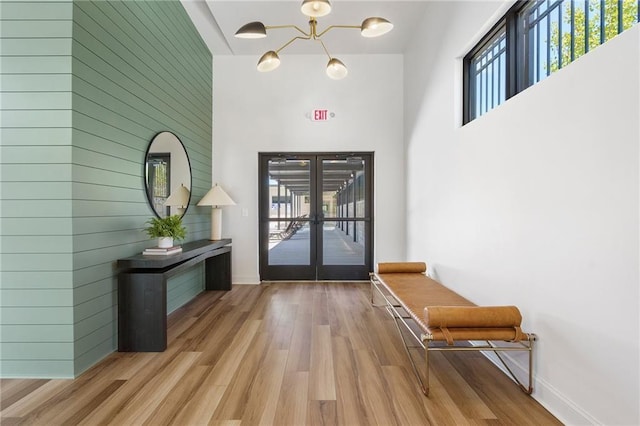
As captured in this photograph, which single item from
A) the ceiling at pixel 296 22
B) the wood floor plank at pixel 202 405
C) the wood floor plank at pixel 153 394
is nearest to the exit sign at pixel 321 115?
the ceiling at pixel 296 22

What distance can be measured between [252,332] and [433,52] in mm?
3597

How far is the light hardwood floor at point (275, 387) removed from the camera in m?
1.60

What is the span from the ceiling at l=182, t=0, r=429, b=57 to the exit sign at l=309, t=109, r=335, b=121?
0.89m

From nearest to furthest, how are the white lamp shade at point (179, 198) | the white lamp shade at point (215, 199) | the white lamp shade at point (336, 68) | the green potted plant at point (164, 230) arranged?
the green potted plant at point (164, 230), the white lamp shade at point (336, 68), the white lamp shade at point (179, 198), the white lamp shade at point (215, 199)

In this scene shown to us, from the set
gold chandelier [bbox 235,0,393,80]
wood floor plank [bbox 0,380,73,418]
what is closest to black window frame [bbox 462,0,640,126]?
gold chandelier [bbox 235,0,393,80]

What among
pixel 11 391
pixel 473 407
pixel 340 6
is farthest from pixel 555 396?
pixel 340 6

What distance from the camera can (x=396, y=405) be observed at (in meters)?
1.69

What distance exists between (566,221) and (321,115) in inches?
143

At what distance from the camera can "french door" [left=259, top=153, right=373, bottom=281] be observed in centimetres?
468

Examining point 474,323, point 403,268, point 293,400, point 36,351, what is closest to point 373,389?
point 293,400

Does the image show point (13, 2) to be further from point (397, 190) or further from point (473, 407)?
point (397, 190)

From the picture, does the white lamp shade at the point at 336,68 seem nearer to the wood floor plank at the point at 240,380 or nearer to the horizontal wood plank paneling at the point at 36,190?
the horizontal wood plank paneling at the point at 36,190

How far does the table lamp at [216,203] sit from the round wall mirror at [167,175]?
0.27 m

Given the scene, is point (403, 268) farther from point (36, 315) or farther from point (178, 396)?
point (36, 315)
